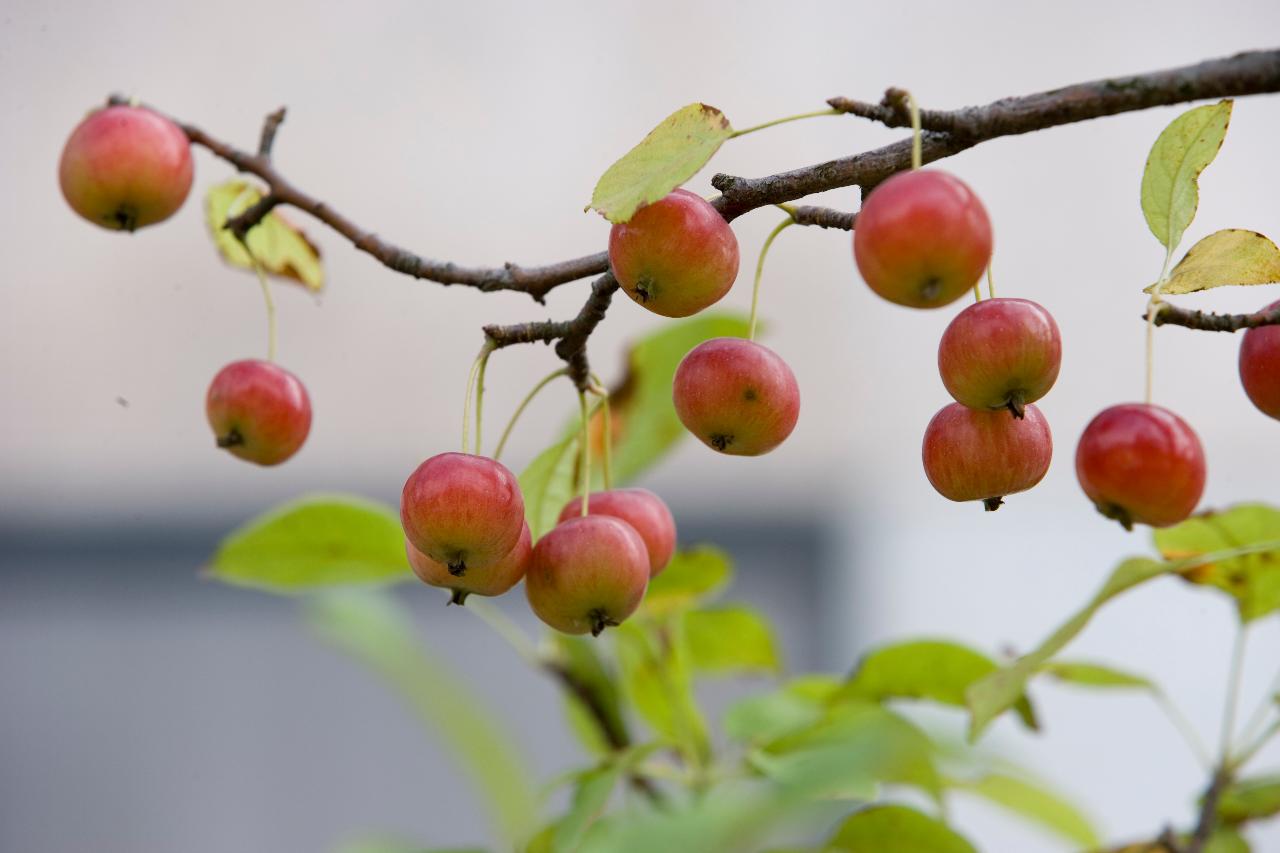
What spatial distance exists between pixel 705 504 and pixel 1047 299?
90cm

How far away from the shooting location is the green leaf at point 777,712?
37.7 inches

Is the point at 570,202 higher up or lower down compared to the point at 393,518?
higher up

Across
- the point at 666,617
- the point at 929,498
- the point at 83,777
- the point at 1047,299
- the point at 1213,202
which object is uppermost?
the point at 1213,202

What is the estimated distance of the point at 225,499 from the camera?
2.87 meters

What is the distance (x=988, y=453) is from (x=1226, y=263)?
0.15m

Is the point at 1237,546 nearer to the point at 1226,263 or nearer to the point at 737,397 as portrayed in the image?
Answer: the point at 1226,263

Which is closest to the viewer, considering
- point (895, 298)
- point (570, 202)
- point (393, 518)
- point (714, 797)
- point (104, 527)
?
point (895, 298)

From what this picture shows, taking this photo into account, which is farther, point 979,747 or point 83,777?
point 83,777

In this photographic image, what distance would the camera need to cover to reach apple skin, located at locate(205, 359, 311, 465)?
0.87 metres

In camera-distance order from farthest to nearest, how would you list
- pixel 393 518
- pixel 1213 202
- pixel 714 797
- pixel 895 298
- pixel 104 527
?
pixel 104 527 < pixel 1213 202 < pixel 393 518 < pixel 714 797 < pixel 895 298

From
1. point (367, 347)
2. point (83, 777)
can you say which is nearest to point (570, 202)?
point (367, 347)

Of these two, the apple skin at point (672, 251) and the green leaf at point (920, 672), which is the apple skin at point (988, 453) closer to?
the apple skin at point (672, 251)

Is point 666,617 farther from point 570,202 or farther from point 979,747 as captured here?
point 570,202

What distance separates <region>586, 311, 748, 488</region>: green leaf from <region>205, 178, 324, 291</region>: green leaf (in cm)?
28
